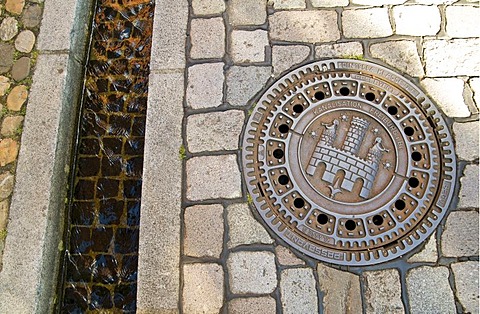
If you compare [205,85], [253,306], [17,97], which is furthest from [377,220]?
A: [17,97]

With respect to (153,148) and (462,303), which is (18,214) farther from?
(462,303)

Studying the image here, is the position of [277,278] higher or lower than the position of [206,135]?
lower

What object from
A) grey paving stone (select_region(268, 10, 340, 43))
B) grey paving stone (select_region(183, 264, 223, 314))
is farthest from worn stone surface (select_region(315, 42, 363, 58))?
grey paving stone (select_region(183, 264, 223, 314))

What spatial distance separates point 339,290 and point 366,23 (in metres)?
1.85

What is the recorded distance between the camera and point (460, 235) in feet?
8.80

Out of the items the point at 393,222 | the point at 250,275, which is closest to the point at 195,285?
the point at 250,275

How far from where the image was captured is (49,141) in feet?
9.98

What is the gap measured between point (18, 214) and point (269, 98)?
1.81 m

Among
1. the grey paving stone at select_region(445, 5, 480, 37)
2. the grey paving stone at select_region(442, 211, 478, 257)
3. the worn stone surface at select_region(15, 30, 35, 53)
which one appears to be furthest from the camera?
the worn stone surface at select_region(15, 30, 35, 53)

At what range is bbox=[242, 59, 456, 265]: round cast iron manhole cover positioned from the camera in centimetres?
268

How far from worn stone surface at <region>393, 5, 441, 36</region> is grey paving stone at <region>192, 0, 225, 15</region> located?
4.10ft

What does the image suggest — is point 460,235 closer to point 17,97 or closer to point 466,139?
point 466,139

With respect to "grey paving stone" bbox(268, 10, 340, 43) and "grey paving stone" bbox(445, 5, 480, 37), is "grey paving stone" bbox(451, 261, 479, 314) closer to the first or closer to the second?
"grey paving stone" bbox(445, 5, 480, 37)

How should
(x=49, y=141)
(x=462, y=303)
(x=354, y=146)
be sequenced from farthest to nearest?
(x=49, y=141) < (x=354, y=146) < (x=462, y=303)
